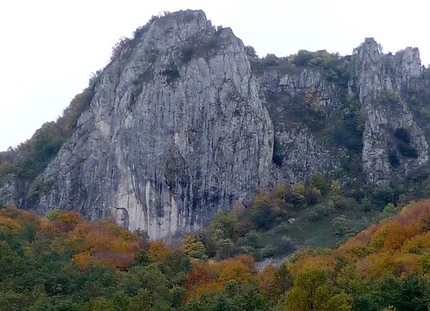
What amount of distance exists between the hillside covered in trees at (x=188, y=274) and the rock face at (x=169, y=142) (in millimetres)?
10102

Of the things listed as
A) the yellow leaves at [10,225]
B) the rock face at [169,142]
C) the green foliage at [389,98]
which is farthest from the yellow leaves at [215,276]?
the green foliage at [389,98]

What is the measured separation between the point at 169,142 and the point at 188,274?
2971 centimetres

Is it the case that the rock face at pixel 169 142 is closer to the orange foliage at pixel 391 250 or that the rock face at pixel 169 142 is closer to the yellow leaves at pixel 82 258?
Answer: the yellow leaves at pixel 82 258

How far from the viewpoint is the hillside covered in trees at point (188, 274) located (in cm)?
3234

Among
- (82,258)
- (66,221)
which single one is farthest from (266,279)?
(66,221)

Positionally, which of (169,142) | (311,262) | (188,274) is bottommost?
(188,274)

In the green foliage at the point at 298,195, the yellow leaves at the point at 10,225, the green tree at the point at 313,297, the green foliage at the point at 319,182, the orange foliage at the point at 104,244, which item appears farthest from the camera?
the green foliage at the point at 319,182

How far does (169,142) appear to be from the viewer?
74.9m

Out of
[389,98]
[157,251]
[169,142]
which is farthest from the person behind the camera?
[389,98]

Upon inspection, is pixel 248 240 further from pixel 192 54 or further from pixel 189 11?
pixel 189 11

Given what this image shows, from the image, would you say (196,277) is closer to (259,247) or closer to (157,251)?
(157,251)

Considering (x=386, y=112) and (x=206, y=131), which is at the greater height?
(x=386, y=112)

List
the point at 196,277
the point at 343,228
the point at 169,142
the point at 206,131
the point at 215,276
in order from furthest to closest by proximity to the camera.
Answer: the point at 206,131, the point at 169,142, the point at 343,228, the point at 215,276, the point at 196,277

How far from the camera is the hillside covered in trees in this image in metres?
32.3
